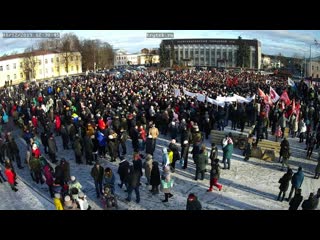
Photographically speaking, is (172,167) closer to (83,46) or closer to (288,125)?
(288,125)

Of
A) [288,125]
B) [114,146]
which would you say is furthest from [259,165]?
[114,146]

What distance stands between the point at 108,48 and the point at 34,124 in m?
68.5

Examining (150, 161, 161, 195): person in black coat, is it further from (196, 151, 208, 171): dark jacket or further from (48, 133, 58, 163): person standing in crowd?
(48, 133, 58, 163): person standing in crowd

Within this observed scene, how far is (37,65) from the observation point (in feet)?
195

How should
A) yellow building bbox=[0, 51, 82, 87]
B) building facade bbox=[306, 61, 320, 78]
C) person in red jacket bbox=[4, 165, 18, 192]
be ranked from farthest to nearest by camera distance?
building facade bbox=[306, 61, 320, 78]
yellow building bbox=[0, 51, 82, 87]
person in red jacket bbox=[4, 165, 18, 192]

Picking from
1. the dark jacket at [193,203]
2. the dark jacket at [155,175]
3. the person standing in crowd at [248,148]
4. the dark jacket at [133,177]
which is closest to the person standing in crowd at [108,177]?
the dark jacket at [133,177]

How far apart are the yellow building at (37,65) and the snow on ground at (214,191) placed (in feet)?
145

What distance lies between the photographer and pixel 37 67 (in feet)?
197

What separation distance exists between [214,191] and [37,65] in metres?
54.9

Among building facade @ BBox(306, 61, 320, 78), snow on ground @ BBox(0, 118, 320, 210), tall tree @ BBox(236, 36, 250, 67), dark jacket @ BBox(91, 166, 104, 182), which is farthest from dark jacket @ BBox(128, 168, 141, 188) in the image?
tall tree @ BBox(236, 36, 250, 67)

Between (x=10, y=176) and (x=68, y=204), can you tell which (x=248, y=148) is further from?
(x=10, y=176)

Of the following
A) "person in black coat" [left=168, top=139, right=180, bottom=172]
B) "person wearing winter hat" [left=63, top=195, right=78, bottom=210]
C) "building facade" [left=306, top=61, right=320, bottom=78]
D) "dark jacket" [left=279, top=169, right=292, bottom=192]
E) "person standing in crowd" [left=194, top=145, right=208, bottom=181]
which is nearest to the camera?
"person wearing winter hat" [left=63, top=195, right=78, bottom=210]

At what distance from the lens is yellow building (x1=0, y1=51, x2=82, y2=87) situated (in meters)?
54.5

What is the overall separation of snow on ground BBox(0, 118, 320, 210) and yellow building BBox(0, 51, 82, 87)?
44.3m
